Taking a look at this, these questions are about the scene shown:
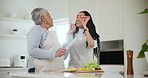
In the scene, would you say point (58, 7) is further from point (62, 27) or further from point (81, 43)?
point (81, 43)

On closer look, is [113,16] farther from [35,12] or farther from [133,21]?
[35,12]

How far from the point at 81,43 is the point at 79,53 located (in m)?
0.10

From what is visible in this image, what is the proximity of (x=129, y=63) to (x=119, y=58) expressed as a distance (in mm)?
1995

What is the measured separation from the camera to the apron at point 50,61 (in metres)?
2.14

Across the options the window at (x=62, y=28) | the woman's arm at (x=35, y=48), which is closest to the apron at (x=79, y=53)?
the woman's arm at (x=35, y=48)

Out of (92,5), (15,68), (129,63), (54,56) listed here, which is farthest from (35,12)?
(15,68)

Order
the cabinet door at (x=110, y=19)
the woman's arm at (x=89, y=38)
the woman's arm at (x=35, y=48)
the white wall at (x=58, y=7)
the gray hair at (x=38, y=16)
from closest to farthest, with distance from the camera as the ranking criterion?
1. the woman's arm at (x=35, y=48)
2. the gray hair at (x=38, y=16)
3. the woman's arm at (x=89, y=38)
4. the cabinet door at (x=110, y=19)
5. the white wall at (x=58, y=7)

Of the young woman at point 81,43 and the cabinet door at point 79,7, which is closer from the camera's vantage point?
the young woman at point 81,43

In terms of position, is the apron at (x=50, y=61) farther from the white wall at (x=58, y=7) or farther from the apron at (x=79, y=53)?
the white wall at (x=58, y=7)

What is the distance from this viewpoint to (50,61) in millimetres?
2201

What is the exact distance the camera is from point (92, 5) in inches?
162

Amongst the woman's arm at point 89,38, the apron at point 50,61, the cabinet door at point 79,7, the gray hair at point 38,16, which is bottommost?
the apron at point 50,61

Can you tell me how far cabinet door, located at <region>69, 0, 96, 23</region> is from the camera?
411 cm

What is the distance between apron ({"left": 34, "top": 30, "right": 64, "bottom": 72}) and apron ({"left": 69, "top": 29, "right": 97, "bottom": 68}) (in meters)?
0.24
